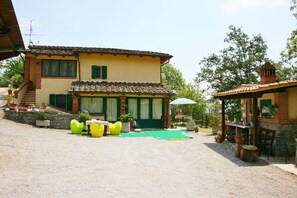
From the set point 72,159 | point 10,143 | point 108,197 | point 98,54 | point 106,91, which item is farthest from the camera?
point 98,54

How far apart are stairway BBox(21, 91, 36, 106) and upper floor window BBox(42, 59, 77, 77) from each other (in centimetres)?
188

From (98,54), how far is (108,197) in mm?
18233

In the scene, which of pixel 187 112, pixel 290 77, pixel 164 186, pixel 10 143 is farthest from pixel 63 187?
pixel 187 112

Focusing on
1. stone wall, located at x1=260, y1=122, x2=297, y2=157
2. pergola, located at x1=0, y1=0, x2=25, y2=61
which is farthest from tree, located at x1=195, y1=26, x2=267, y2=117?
pergola, located at x1=0, y1=0, x2=25, y2=61

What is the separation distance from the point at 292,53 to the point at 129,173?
2369 centimetres

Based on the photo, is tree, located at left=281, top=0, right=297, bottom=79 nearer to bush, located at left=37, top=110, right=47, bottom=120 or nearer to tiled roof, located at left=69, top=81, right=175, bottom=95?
tiled roof, located at left=69, top=81, right=175, bottom=95

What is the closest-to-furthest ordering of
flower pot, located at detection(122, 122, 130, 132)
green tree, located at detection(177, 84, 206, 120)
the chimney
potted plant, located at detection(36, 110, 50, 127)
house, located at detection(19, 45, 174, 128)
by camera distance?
the chimney, potted plant, located at detection(36, 110, 50, 127), flower pot, located at detection(122, 122, 130, 132), house, located at detection(19, 45, 174, 128), green tree, located at detection(177, 84, 206, 120)

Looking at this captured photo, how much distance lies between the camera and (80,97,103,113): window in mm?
21047

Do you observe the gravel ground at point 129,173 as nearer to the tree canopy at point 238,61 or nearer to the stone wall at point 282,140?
the stone wall at point 282,140

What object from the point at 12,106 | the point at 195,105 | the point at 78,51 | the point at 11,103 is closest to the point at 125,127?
the point at 78,51

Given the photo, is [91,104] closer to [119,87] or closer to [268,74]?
[119,87]

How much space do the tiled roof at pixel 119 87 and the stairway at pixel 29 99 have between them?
3321mm

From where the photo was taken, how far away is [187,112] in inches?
1500

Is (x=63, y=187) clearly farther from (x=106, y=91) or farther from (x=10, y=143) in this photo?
(x=106, y=91)
